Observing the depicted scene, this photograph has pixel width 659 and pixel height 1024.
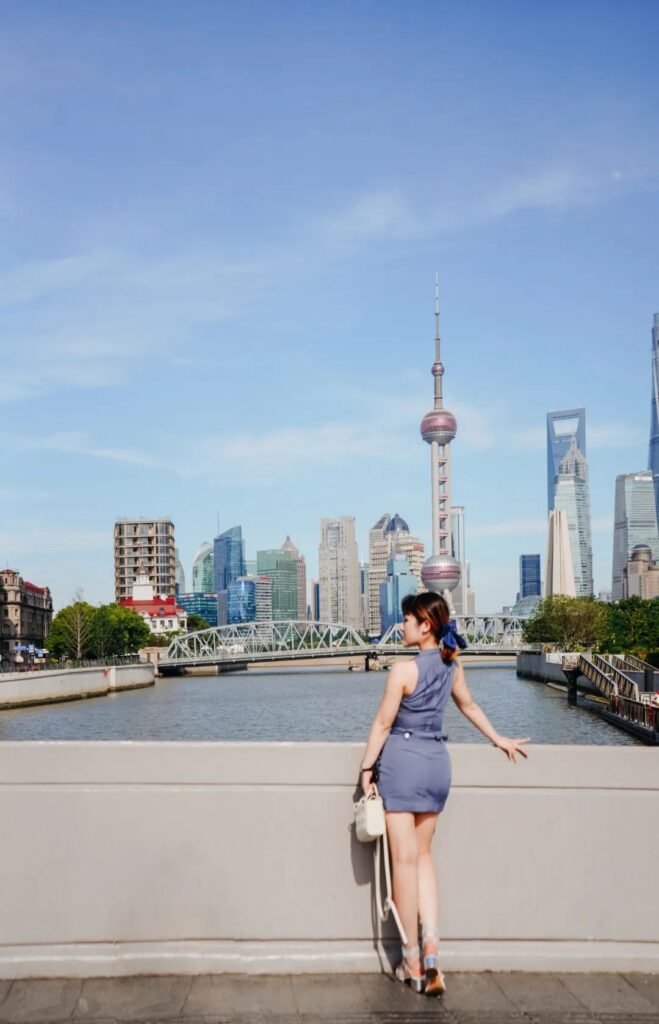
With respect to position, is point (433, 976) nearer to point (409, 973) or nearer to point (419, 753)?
point (409, 973)

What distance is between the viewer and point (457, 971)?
541 cm

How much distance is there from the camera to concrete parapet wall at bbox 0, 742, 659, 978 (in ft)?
17.6

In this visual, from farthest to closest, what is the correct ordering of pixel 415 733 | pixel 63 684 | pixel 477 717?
pixel 63 684 → pixel 477 717 → pixel 415 733

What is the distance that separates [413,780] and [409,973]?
95 cm

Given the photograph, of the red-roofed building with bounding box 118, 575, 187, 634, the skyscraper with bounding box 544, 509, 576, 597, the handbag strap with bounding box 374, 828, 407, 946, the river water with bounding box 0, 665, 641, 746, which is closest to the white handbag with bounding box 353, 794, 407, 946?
the handbag strap with bounding box 374, 828, 407, 946

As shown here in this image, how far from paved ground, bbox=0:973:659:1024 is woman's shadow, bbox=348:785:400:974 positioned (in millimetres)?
158

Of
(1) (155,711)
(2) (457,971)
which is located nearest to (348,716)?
(1) (155,711)

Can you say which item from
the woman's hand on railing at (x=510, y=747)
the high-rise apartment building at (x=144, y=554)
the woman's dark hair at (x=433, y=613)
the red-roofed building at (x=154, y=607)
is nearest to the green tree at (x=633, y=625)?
the red-roofed building at (x=154, y=607)

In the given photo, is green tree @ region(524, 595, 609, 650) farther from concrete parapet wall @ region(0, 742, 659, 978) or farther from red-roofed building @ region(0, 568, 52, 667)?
concrete parapet wall @ region(0, 742, 659, 978)

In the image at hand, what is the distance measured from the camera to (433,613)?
17.8 feet

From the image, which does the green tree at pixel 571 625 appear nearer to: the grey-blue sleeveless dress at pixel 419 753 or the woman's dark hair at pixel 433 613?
the woman's dark hair at pixel 433 613

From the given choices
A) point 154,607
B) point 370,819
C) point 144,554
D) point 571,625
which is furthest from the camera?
point 144,554

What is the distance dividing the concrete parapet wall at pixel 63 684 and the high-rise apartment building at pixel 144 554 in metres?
92.9

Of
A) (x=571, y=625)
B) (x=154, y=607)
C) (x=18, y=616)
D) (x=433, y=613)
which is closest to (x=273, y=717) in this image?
(x=433, y=613)
